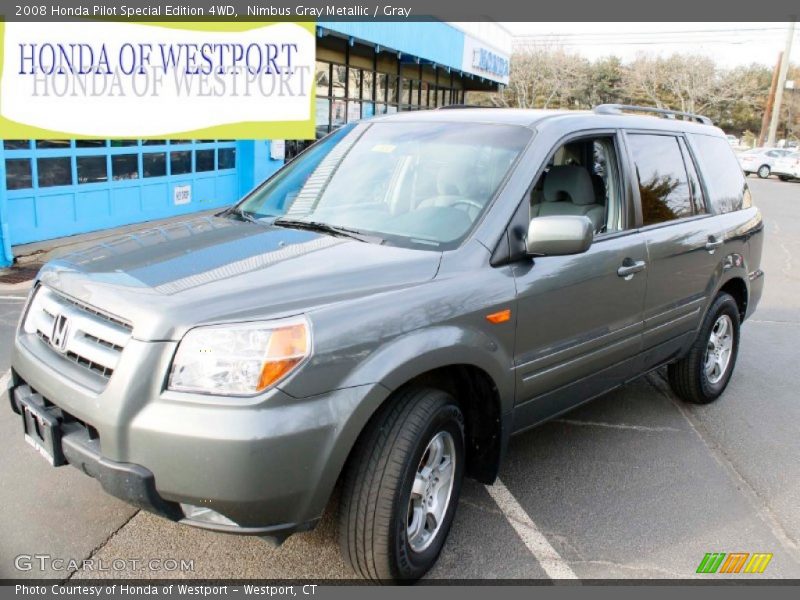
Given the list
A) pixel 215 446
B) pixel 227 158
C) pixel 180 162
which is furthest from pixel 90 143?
pixel 215 446

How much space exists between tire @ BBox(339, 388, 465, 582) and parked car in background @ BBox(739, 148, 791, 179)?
36832mm

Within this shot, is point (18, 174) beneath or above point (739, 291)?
above

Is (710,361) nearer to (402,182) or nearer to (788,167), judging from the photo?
(402,182)

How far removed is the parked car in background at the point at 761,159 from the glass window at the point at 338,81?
83.6ft

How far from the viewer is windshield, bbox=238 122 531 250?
339 cm

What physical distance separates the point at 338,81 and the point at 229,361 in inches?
604

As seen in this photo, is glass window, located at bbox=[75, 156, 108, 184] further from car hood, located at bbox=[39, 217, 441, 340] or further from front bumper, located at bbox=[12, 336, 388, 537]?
front bumper, located at bbox=[12, 336, 388, 537]

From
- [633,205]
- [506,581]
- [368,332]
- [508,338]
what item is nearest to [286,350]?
[368,332]

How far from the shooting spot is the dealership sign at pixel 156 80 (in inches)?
377

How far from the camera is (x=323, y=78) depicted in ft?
52.8

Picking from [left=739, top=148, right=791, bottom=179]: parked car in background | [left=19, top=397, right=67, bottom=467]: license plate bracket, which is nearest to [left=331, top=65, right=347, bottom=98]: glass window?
[left=19, top=397, right=67, bottom=467]: license plate bracket

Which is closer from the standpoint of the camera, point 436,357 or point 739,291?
point 436,357

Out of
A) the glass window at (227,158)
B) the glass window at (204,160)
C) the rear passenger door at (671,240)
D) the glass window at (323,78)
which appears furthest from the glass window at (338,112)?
the rear passenger door at (671,240)

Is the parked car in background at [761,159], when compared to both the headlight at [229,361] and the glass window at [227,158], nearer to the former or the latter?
the glass window at [227,158]
